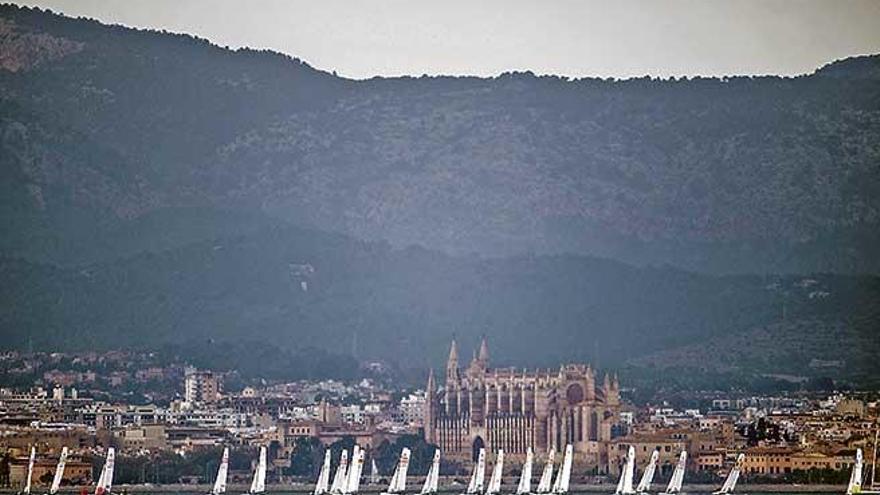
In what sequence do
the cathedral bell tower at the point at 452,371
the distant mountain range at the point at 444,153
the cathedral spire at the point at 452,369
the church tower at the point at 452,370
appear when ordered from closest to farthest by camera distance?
the cathedral bell tower at the point at 452,371 < the church tower at the point at 452,370 < the cathedral spire at the point at 452,369 < the distant mountain range at the point at 444,153

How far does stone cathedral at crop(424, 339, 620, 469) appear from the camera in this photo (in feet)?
282

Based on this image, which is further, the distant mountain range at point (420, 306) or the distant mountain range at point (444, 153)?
the distant mountain range at point (444, 153)

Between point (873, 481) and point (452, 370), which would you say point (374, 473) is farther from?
point (873, 481)

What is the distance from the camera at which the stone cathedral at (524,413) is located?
85.9m

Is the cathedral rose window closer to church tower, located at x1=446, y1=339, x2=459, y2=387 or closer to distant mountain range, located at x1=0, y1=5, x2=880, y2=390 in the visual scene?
church tower, located at x1=446, y1=339, x2=459, y2=387

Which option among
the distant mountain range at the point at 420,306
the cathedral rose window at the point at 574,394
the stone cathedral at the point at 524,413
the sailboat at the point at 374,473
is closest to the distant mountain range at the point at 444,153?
the distant mountain range at the point at 420,306

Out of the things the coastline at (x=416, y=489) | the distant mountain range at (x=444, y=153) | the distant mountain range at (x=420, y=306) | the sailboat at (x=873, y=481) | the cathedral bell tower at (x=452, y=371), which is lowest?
the coastline at (x=416, y=489)

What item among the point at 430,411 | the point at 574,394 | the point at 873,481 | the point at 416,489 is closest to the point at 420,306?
the point at 574,394

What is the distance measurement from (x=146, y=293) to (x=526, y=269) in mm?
17835

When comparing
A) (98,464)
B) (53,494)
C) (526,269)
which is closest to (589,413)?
(98,464)

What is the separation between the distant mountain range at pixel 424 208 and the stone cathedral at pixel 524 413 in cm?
1749

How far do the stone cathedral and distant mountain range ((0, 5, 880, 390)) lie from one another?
17.5 m

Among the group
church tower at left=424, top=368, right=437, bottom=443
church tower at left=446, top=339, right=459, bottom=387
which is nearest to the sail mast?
church tower at left=424, top=368, right=437, bottom=443

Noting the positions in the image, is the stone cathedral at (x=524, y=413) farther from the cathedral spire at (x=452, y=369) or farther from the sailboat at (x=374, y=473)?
the sailboat at (x=374, y=473)
